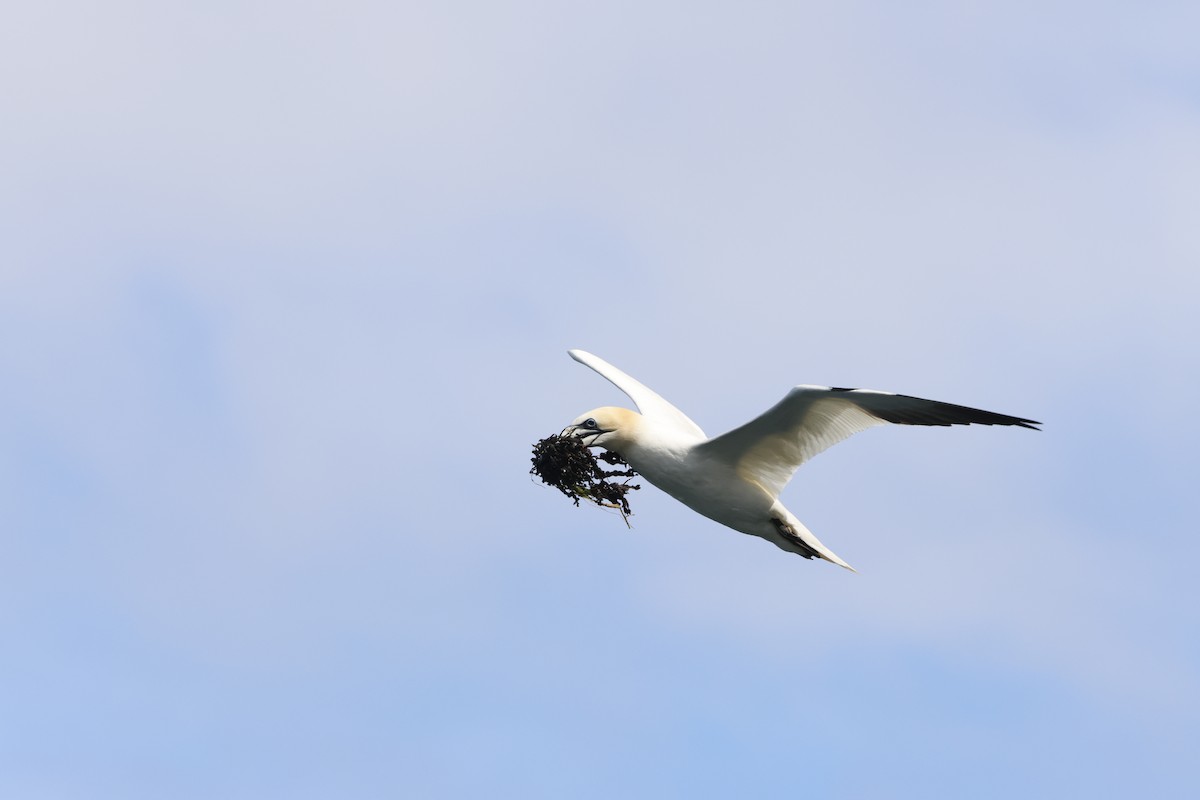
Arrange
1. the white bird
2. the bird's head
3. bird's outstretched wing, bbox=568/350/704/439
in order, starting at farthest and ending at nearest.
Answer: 1. bird's outstretched wing, bbox=568/350/704/439
2. the bird's head
3. the white bird

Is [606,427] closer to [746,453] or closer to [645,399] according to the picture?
[746,453]

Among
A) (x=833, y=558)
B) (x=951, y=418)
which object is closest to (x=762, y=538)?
(x=833, y=558)

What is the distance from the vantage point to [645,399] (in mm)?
19828

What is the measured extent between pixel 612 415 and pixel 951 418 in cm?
385

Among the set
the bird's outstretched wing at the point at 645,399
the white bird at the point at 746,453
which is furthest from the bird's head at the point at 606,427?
the bird's outstretched wing at the point at 645,399

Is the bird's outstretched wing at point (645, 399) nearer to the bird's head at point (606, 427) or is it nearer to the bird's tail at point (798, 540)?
the bird's head at point (606, 427)

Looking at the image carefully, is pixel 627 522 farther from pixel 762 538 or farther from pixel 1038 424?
pixel 1038 424

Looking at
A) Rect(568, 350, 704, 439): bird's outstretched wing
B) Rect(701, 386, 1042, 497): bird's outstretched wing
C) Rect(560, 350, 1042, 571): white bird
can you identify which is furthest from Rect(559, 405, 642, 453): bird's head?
Rect(568, 350, 704, 439): bird's outstretched wing

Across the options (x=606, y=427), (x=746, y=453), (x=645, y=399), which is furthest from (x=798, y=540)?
(x=645, y=399)

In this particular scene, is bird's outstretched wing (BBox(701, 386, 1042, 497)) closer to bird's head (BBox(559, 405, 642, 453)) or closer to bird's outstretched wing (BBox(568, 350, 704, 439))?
bird's head (BBox(559, 405, 642, 453))

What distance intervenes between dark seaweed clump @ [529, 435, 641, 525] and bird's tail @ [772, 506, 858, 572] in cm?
191

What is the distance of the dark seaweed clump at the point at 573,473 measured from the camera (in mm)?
15953

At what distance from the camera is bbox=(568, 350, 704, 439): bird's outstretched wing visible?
1938 cm

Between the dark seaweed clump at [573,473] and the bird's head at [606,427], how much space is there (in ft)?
2.20
